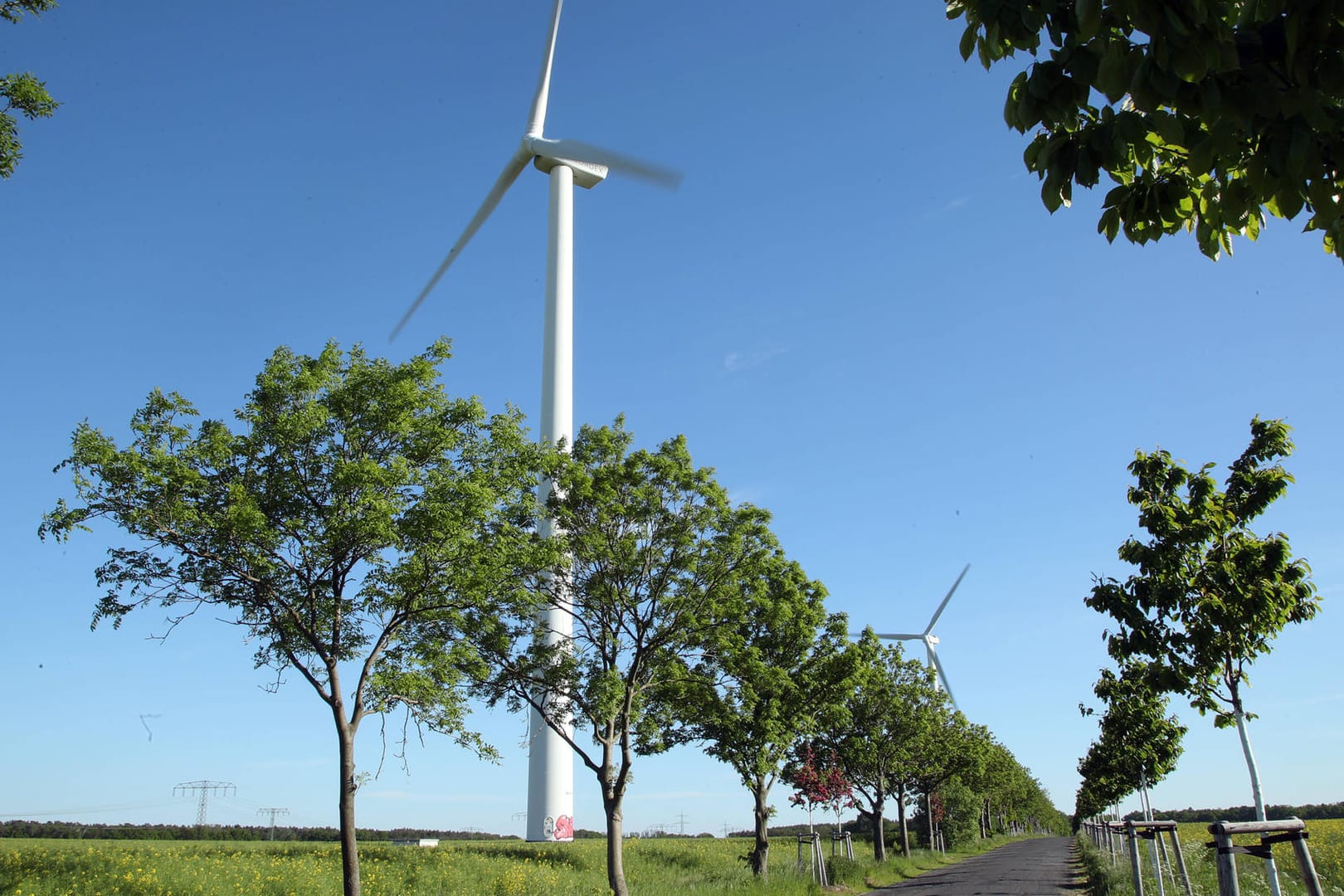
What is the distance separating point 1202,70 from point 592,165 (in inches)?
1641

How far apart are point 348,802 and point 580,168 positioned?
32.0 metres

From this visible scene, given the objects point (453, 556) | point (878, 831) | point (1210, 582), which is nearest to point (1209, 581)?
point (1210, 582)

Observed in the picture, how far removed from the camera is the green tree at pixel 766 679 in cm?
2878

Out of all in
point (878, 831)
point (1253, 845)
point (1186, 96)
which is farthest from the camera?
point (878, 831)

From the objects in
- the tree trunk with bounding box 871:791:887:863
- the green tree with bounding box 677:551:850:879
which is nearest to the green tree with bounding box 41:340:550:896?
the green tree with bounding box 677:551:850:879

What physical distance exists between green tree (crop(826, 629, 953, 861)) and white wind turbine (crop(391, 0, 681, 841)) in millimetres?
13873

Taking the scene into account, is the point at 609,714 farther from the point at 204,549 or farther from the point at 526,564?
the point at 204,549

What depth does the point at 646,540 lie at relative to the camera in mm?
25672

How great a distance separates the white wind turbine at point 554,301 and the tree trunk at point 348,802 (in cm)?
900

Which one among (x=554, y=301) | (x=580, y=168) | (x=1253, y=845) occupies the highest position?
(x=580, y=168)

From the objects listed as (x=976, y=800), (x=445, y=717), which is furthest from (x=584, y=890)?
(x=976, y=800)

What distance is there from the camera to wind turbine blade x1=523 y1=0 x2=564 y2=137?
42375 mm

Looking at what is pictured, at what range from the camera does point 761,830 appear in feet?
106

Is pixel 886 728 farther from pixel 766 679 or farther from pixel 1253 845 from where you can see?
pixel 1253 845
